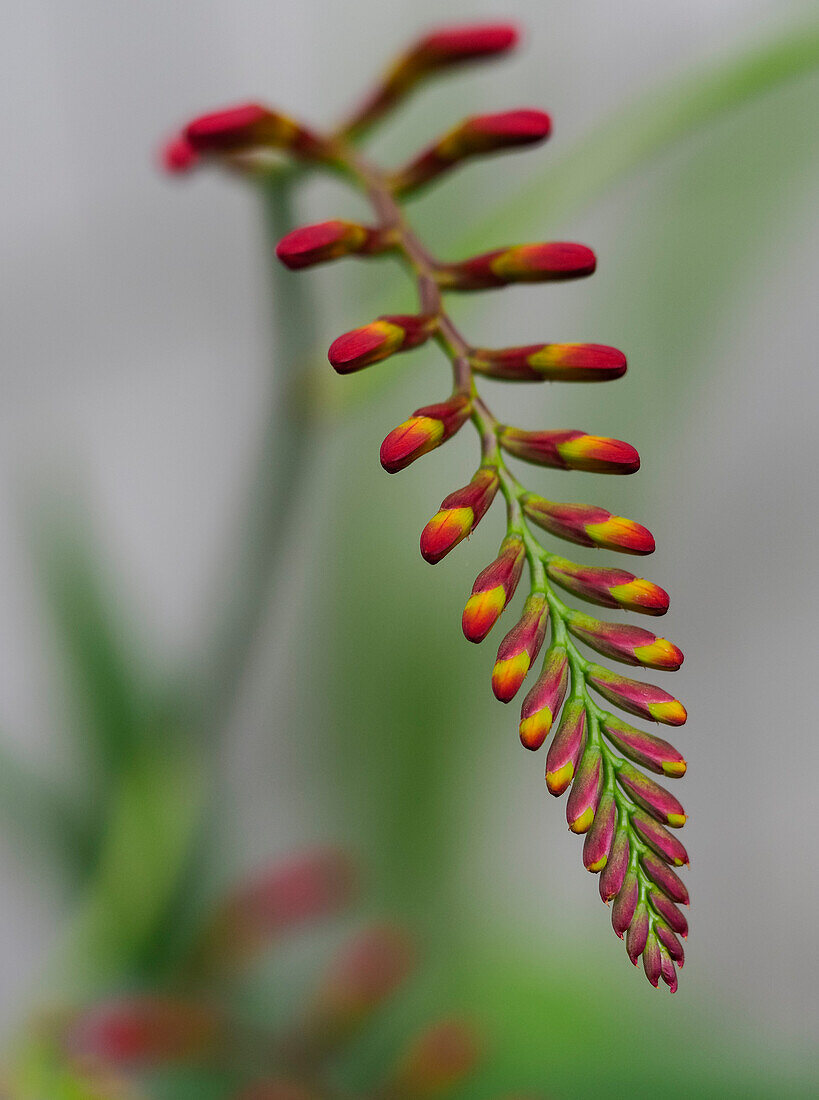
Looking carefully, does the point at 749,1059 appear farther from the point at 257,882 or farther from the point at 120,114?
the point at 120,114

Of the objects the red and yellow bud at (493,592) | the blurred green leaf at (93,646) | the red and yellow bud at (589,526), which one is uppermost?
the red and yellow bud at (589,526)

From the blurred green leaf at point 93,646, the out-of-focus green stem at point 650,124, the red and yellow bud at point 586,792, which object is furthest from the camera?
the blurred green leaf at point 93,646

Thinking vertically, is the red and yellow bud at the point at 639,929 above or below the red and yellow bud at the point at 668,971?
above

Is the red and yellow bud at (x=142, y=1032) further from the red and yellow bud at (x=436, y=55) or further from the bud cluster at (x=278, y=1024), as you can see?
the red and yellow bud at (x=436, y=55)

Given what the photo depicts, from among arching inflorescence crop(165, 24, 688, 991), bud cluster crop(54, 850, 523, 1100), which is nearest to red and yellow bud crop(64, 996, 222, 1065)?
bud cluster crop(54, 850, 523, 1100)

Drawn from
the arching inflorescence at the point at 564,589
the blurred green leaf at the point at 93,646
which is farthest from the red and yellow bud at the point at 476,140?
the blurred green leaf at the point at 93,646

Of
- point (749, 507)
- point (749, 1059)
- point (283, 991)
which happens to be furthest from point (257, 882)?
point (749, 507)

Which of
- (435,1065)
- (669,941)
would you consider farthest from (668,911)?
A: (435,1065)

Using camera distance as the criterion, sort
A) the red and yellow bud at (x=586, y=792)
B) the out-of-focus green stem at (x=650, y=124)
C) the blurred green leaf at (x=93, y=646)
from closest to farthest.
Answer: the red and yellow bud at (x=586, y=792) < the out-of-focus green stem at (x=650, y=124) < the blurred green leaf at (x=93, y=646)
